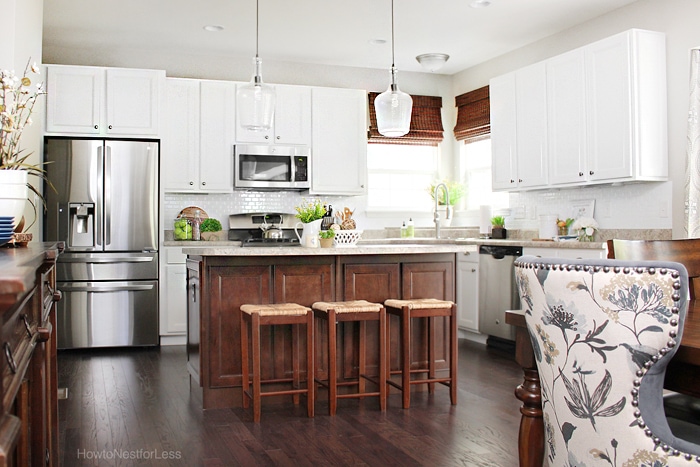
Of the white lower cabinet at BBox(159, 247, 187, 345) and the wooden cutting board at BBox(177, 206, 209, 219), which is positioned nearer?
the white lower cabinet at BBox(159, 247, 187, 345)

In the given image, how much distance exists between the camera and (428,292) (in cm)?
439

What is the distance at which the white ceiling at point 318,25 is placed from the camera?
5344 millimetres

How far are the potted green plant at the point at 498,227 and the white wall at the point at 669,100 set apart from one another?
0.74m

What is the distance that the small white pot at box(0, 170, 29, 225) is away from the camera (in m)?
Result: 2.16

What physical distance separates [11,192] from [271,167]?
14.6 feet

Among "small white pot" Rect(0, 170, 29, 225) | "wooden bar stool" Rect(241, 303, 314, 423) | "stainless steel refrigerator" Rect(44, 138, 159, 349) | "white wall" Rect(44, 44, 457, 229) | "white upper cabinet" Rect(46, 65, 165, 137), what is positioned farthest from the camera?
"white wall" Rect(44, 44, 457, 229)

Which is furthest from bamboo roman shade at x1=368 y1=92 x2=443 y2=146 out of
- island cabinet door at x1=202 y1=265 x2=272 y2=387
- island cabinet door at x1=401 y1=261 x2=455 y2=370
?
island cabinet door at x1=202 y1=265 x2=272 y2=387

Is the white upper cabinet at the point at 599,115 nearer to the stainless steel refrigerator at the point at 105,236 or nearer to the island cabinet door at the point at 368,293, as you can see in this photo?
the island cabinet door at the point at 368,293

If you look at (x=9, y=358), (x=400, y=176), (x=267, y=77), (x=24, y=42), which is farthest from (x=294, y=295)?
(x=400, y=176)

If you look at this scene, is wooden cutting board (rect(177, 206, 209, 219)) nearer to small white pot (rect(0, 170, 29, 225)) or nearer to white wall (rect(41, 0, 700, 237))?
white wall (rect(41, 0, 700, 237))

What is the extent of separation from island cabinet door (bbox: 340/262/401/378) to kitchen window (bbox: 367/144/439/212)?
3.21m

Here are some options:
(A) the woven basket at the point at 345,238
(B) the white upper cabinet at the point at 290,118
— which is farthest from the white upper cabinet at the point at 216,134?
(A) the woven basket at the point at 345,238

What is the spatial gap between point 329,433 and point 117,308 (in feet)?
10.5

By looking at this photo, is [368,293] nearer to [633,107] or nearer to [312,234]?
[312,234]
